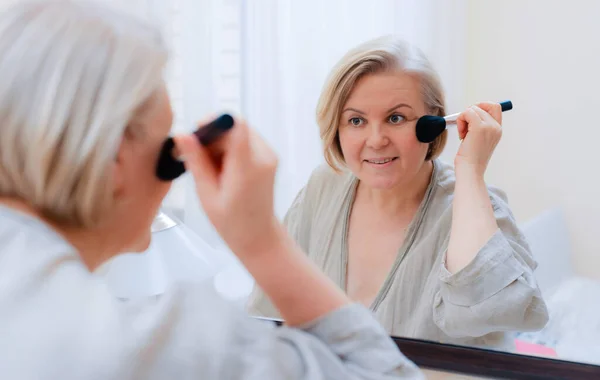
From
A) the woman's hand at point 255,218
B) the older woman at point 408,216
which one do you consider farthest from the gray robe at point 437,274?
the woman's hand at point 255,218

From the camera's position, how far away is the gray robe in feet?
1.75

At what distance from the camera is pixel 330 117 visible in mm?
629

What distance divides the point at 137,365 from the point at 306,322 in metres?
0.11

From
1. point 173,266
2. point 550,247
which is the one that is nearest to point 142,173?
point 173,266

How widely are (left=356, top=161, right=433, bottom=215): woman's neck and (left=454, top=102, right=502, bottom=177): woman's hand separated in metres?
0.05

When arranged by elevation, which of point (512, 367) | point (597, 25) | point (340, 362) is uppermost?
point (597, 25)

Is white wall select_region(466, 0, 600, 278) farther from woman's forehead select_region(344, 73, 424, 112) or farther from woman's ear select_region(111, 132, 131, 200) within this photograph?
woman's ear select_region(111, 132, 131, 200)

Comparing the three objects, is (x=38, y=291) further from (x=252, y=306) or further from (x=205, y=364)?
(x=252, y=306)

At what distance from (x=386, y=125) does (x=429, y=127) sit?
0.04 meters

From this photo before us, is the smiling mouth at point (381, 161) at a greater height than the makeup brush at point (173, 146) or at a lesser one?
lesser

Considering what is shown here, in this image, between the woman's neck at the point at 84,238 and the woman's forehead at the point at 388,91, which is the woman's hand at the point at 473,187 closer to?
the woman's forehead at the point at 388,91

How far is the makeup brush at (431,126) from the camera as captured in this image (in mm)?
560

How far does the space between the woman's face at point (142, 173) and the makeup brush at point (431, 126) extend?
0.30 m

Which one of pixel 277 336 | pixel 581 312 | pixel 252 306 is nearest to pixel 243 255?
pixel 277 336
